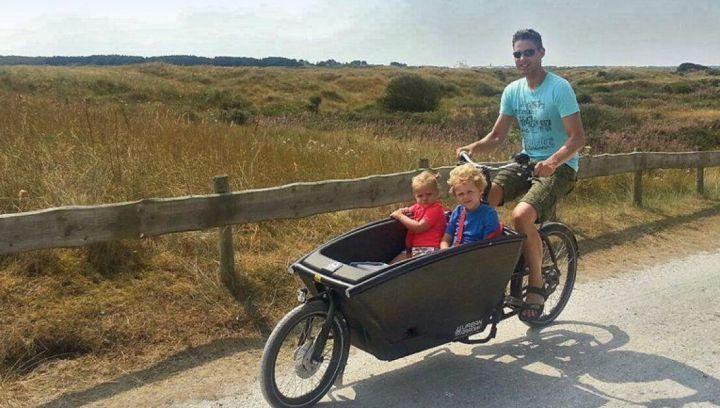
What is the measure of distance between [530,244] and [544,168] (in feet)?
1.99

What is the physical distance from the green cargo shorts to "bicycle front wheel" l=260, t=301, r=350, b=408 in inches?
70.0

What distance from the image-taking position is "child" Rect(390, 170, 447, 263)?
4219 mm

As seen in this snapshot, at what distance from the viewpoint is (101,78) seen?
133ft

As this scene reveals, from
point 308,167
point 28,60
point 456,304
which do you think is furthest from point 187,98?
point 28,60

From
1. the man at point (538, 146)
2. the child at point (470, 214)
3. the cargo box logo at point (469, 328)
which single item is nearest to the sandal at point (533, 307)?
the man at point (538, 146)

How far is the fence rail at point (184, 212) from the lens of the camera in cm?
411

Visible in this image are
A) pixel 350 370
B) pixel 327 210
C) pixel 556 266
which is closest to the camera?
pixel 350 370

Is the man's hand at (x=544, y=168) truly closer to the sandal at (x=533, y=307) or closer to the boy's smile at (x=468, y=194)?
Answer: the boy's smile at (x=468, y=194)

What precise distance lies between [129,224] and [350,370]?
193cm

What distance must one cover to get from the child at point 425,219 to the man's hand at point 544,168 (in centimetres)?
74

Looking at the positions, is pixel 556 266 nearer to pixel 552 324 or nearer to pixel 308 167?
pixel 552 324

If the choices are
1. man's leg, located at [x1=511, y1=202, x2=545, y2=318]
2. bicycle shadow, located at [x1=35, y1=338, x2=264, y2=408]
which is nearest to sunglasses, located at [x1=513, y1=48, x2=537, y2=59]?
man's leg, located at [x1=511, y1=202, x2=545, y2=318]

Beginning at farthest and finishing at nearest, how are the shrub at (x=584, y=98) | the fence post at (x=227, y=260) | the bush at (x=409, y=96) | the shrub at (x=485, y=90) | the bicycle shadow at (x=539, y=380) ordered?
the shrub at (x=485, y=90), the shrub at (x=584, y=98), the bush at (x=409, y=96), the fence post at (x=227, y=260), the bicycle shadow at (x=539, y=380)

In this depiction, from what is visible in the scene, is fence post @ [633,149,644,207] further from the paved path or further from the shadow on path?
the paved path
